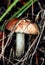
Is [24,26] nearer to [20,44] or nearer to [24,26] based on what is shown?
[24,26]

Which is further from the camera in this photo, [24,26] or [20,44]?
[20,44]

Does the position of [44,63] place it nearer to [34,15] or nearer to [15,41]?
[15,41]

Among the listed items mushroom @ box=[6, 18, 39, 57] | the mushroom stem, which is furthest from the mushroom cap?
the mushroom stem

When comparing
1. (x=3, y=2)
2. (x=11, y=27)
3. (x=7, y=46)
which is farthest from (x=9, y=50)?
(x=3, y=2)

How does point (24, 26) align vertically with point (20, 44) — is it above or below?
above

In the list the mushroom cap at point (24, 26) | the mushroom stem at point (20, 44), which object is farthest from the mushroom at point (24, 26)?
the mushroom stem at point (20, 44)

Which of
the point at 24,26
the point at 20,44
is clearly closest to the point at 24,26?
the point at 24,26
